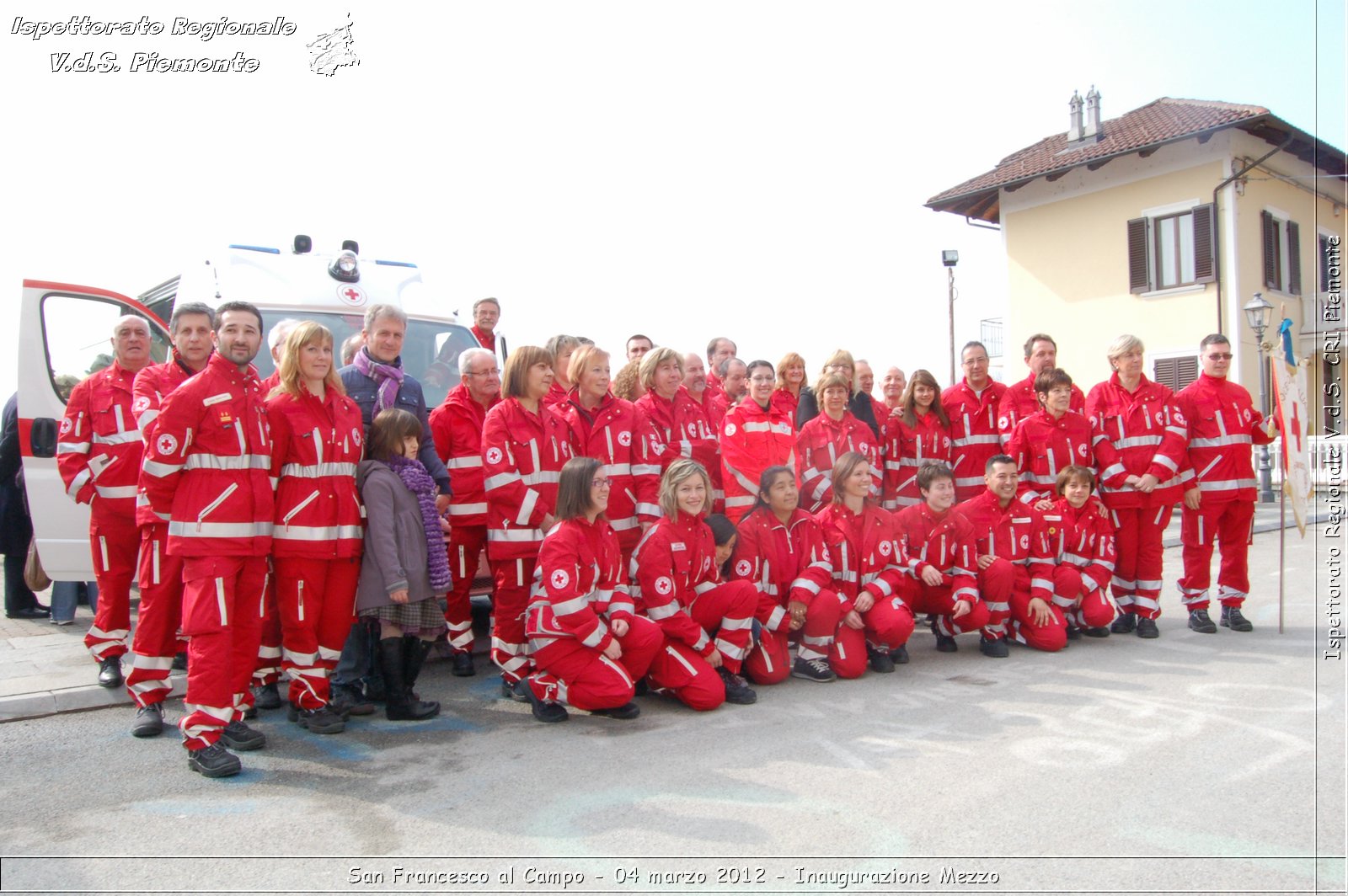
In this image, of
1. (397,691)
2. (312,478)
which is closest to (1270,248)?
(397,691)

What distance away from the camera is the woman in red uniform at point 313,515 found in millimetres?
4836

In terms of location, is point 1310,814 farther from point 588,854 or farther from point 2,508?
point 2,508

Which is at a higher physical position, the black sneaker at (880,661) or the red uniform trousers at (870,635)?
the red uniform trousers at (870,635)

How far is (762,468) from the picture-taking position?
23.1 feet

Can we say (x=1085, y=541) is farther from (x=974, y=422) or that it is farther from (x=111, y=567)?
(x=111, y=567)

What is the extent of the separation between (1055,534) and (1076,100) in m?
25.7

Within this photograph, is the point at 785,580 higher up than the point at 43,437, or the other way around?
the point at 43,437

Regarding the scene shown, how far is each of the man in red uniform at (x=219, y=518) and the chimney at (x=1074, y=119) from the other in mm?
29244

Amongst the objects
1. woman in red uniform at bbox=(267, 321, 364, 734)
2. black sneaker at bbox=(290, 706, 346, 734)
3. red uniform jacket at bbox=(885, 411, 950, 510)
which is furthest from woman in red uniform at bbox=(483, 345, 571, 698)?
red uniform jacket at bbox=(885, 411, 950, 510)

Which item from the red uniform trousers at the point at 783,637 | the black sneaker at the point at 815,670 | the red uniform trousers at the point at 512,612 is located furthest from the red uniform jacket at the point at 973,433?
the red uniform trousers at the point at 512,612

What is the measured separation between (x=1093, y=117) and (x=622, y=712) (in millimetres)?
29021

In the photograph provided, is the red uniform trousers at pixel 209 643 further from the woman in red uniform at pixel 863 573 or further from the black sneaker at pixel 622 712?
the woman in red uniform at pixel 863 573

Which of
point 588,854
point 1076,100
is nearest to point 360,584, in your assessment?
point 588,854

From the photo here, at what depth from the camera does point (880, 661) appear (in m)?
6.34
